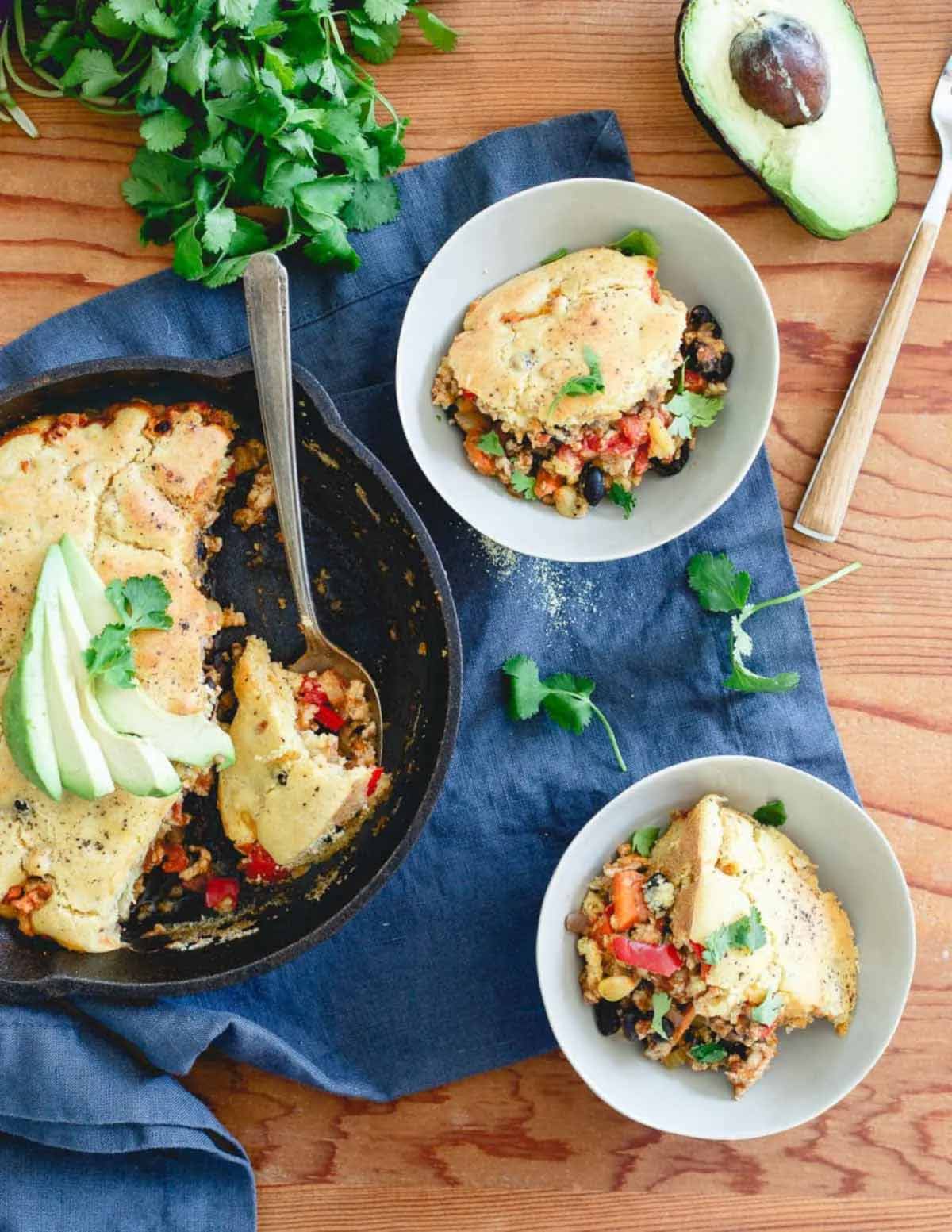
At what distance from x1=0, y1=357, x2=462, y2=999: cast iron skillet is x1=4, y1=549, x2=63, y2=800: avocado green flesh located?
0.51 m

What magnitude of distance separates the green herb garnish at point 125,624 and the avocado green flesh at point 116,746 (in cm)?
4

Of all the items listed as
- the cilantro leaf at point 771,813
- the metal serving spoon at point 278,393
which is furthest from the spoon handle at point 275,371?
the cilantro leaf at point 771,813

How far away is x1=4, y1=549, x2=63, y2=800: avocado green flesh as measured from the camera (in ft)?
9.55

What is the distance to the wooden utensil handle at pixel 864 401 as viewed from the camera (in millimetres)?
3441

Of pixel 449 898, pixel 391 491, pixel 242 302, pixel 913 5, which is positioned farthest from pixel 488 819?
pixel 913 5

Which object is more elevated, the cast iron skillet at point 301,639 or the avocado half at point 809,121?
the avocado half at point 809,121

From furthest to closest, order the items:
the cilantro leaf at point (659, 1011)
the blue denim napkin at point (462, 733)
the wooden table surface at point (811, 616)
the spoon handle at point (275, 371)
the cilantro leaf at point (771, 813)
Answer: the wooden table surface at point (811, 616) < the blue denim napkin at point (462, 733) < the cilantro leaf at point (771, 813) < the cilantro leaf at point (659, 1011) < the spoon handle at point (275, 371)

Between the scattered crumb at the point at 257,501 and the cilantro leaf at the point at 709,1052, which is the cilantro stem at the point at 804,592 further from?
the scattered crumb at the point at 257,501

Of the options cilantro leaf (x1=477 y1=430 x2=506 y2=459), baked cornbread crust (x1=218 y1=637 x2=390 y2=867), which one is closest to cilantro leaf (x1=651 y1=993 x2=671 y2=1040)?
baked cornbread crust (x1=218 y1=637 x2=390 y2=867)

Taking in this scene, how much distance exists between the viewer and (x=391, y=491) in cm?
304

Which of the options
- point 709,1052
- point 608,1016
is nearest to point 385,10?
point 608,1016

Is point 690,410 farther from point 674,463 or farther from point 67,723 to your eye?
point 67,723

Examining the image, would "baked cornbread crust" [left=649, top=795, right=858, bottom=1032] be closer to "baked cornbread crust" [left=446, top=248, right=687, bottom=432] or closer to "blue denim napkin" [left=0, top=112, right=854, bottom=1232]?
"blue denim napkin" [left=0, top=112, right=854, bottom=1232]

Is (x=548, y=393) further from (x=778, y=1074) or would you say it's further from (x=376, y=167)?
(x=778, y=1074)
